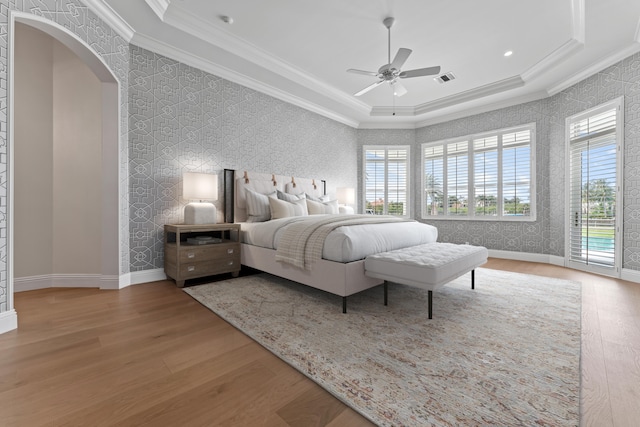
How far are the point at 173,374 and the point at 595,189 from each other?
5.29 metres

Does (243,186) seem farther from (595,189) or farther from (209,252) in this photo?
(595,189)

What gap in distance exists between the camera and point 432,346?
1.72 meters

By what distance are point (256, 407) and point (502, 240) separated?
5396 millimetres

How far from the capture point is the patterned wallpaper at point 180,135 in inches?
126

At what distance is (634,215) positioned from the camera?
341 cm

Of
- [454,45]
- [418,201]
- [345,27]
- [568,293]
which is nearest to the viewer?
[568,293]

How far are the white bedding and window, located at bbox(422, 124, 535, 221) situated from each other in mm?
2533

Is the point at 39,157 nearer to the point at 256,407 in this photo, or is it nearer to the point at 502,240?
the point at 256,407

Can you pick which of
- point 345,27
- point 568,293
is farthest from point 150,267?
point 568,293

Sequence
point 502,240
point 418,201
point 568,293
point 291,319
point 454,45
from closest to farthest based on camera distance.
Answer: point 291,319
point 568,293
point 454,45
point 502,240
point 418,201

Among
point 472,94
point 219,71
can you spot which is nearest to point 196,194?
point 219,71

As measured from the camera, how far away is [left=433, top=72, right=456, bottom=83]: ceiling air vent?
4.34 meters

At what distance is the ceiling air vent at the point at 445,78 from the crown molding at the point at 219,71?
79.4 inches

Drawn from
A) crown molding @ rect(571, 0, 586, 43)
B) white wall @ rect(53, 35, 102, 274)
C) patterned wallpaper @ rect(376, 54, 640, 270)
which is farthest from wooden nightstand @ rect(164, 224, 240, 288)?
crown molding @ rect(571, 0, 586, 43)
